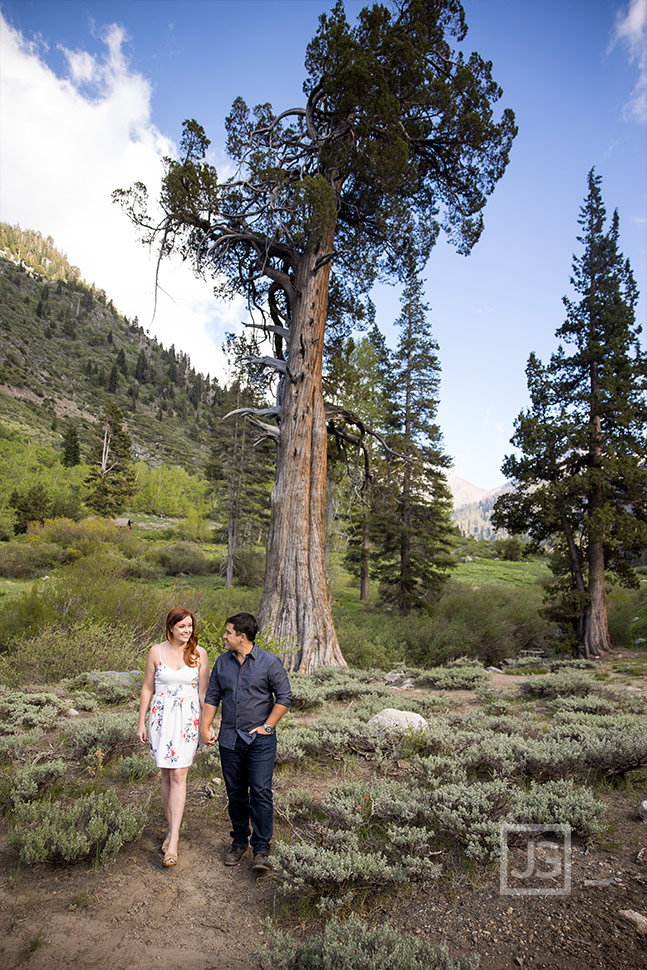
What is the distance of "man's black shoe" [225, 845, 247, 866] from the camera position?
311cm

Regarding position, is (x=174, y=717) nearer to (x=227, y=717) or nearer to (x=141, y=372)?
(x=227, y=717)

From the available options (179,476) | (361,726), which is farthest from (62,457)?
(361,726)

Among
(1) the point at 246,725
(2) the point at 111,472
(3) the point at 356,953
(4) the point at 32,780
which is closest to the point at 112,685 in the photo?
(4) the point at 32,780

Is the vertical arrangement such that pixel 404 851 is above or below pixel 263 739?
below

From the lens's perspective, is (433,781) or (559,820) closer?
(559,820)

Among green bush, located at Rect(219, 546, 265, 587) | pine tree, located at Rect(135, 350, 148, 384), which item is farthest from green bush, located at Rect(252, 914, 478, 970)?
pine tree, located at Rect(135, 350, 148, 384)

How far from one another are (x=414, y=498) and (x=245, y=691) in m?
17.5

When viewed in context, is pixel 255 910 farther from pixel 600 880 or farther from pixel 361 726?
pixel 361 726

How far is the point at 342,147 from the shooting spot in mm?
9867

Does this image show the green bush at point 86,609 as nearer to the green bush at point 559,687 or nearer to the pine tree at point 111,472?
the green bush at point 559,687

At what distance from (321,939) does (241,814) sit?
1163 millimetres

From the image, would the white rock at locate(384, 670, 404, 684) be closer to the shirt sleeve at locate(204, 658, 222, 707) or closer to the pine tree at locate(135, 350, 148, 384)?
the shirt sleeve at locate(204, 658, 222, 707)

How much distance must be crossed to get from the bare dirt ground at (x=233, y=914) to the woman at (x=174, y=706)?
333 mm

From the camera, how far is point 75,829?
124 inches
